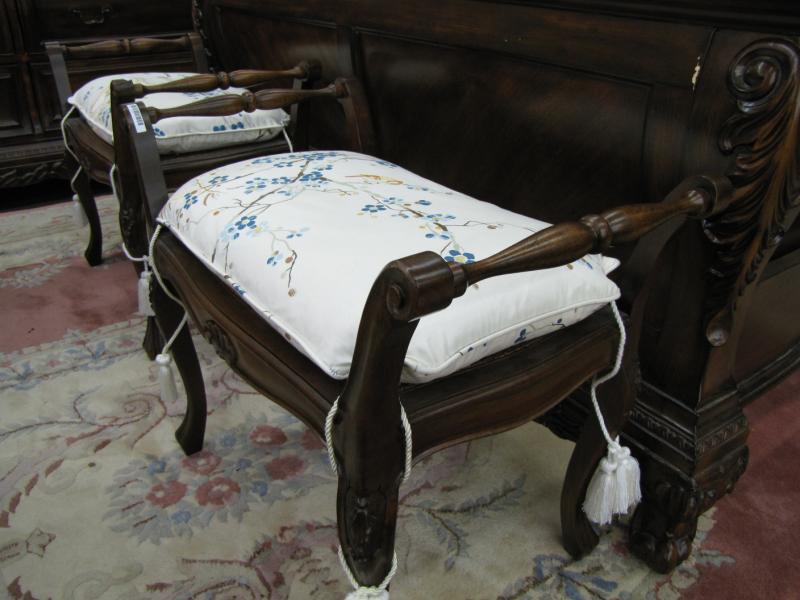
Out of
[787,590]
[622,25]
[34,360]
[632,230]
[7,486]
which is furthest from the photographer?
[34,360]

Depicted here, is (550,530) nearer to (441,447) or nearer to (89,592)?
(441,447)

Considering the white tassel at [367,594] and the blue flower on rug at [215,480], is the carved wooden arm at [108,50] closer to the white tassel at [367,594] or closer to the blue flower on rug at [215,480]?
the blue flower on rug at [215,480]

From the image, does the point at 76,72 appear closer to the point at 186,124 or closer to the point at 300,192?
the point at 186,124

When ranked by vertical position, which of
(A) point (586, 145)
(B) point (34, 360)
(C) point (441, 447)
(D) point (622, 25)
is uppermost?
(D) point (622, 25)

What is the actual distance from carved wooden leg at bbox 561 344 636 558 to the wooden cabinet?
1.97m

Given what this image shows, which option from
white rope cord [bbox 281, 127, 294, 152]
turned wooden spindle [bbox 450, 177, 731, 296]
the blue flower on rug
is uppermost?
turned wooden spindle [bbox 450, 177, 731, 296]

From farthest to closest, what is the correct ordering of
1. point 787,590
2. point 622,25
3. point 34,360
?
point 34,360, point 787,590, point 622,25

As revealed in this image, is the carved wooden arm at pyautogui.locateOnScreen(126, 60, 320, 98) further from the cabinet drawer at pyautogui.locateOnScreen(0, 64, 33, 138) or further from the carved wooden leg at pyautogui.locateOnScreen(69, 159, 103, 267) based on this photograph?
the cabinet drawer at pyautogui.locateOnScreen(0, 64, 33, 138)

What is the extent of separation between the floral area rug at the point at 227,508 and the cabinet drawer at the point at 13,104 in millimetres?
1097

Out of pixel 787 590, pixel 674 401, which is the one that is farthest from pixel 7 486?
pixel 787 590

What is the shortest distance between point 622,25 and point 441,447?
528 mm

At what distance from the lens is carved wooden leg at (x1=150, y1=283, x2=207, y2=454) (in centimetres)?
104

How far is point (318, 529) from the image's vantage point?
99 centimetres

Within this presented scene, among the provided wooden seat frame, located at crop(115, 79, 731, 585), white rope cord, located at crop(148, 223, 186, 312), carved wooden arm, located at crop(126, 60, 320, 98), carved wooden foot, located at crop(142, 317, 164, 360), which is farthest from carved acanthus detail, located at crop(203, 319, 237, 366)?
carved wooden foot, located at crop(142, 317, 164, 360)
